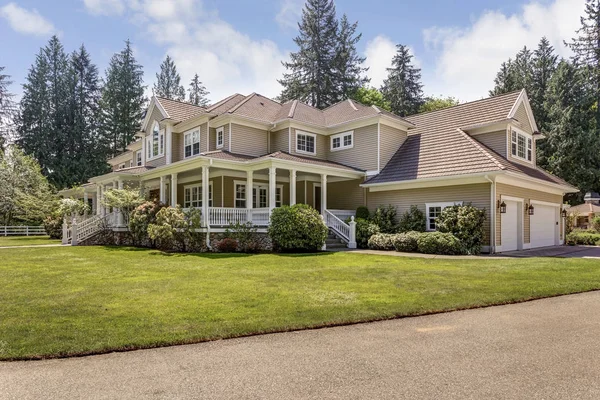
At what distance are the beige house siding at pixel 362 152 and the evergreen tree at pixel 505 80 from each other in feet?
82.3

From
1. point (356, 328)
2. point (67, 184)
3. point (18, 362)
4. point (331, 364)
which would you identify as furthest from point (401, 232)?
point (67, 184)

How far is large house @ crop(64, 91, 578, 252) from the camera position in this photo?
17.1m

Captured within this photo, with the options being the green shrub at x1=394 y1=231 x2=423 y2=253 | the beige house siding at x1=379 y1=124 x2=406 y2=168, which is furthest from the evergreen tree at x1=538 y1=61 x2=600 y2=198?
the green shrub at x1=394 y1=231 x2=423 y2=253

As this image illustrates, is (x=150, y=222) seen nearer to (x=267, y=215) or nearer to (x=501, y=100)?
(x=267, y=215)

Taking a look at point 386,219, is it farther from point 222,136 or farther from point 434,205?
point 222,136

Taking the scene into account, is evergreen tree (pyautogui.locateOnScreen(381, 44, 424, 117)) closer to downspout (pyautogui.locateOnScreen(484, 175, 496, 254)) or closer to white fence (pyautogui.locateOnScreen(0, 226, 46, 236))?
downspout (pyautogui.locateOnScreen(484, 175, 496, 254))

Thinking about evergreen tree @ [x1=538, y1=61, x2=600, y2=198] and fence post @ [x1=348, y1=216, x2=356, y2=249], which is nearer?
fence post @ [x1=348, y1=216, x2=356, y2=249]

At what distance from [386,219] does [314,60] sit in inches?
1134

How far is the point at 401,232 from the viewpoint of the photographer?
59.1 feet

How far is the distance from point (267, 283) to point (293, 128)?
13902 millimetres

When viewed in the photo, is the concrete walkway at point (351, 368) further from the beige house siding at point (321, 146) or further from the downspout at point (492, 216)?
the beige house siding at point (321, 146)

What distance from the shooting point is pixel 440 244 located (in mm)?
15141

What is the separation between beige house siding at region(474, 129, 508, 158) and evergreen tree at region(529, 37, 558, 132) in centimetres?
2297

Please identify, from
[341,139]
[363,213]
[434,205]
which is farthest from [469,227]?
[341,139]
